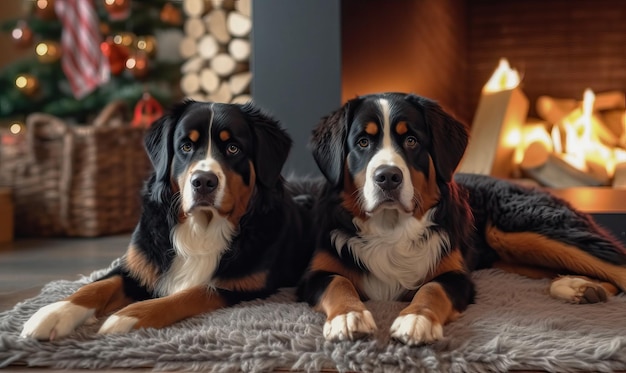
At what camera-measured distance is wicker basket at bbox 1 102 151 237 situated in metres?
4.07

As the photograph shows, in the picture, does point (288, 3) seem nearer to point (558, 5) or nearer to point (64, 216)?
point (558, 5)

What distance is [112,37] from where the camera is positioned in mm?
5059

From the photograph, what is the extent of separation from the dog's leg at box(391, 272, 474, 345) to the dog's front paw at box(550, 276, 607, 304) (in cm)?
31

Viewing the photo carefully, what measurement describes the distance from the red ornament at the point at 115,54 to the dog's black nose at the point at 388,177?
133 inches

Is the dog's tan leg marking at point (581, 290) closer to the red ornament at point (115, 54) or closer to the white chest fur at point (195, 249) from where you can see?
the white chest fur at point (195, 249)

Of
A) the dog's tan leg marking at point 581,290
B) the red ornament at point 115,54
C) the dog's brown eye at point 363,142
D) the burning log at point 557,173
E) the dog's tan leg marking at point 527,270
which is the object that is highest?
the red ornament at point 115,54

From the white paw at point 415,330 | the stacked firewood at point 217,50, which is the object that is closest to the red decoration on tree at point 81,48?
the stacked firewood at point 217,50

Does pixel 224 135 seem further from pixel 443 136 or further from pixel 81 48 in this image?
pixel 81 48

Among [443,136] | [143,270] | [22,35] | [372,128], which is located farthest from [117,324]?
[22,35]

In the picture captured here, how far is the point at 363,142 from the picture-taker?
82.7 inches

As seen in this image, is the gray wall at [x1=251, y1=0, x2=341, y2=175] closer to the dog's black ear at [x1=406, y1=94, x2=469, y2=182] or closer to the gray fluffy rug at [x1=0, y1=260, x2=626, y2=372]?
the dog's black ear at [x1=406, y1=94, x2=469, y2=182]

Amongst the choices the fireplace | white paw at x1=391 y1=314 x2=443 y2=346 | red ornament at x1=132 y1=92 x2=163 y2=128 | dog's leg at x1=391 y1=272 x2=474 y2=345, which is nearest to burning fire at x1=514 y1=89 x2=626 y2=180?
the fireplace

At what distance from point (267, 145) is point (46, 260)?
1620 mm

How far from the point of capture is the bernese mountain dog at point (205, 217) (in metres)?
2.03
